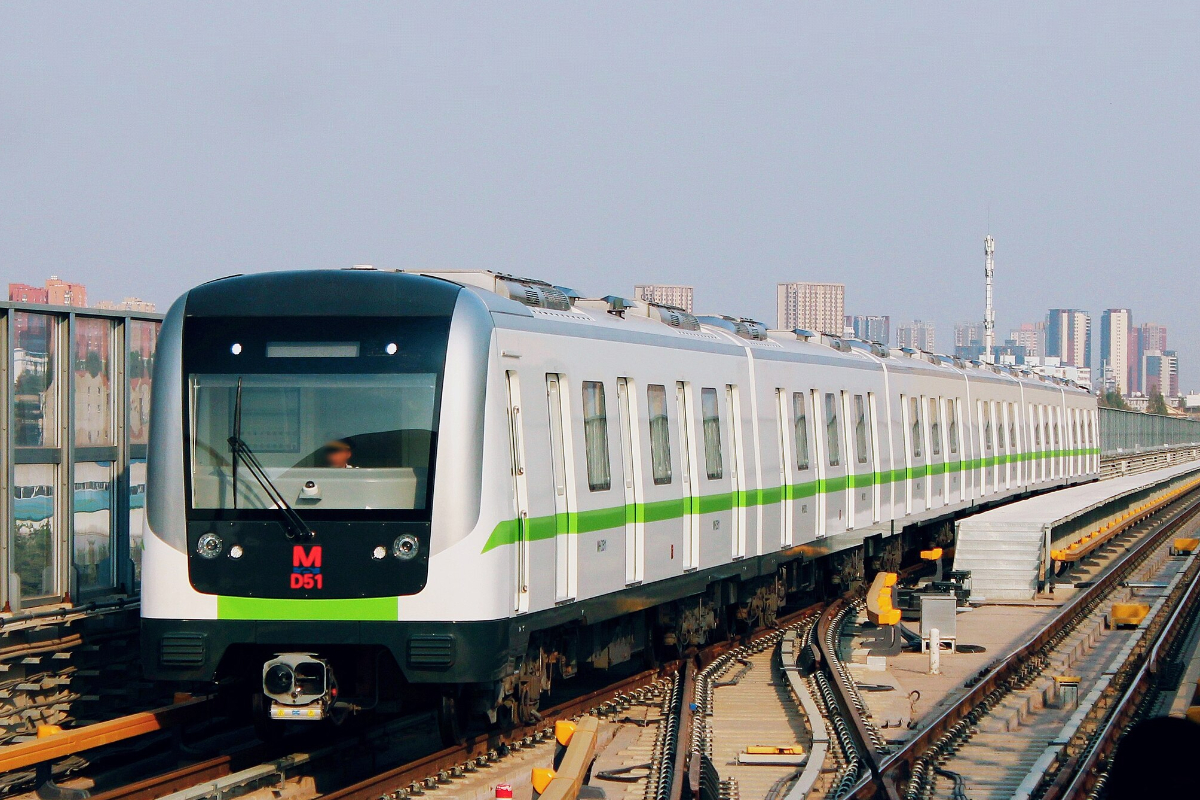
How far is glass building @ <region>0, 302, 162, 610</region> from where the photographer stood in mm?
10641

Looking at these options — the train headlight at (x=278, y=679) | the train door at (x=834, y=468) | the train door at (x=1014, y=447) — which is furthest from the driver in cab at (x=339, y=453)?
the train door at (x=1014, y=447)

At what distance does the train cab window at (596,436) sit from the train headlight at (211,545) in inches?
108

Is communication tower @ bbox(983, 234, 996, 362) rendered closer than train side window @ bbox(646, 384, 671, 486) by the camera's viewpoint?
No

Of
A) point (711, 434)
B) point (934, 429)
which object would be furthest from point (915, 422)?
point (711, 434)

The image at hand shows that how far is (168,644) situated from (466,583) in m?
1.76

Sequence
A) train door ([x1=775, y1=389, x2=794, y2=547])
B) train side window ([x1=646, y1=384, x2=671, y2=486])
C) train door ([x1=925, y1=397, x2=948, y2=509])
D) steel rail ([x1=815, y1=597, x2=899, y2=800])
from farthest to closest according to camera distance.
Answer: train door ([x1=925, y1=397, x2=948, y2=509]) < train door ([x1=775, y1=389, x2=794, y2=547]) < train side window ([x1=646, y1=384, x2=671, y2=486]) < steel rail ([x1=815, y1=597, x2=899, y2=800])

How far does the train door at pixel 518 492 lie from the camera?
9.70 m

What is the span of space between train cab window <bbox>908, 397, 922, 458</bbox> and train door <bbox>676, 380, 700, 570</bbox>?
9064 millimetres

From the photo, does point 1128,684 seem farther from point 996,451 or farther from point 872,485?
point 996,451

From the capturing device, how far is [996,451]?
27859 millimetres

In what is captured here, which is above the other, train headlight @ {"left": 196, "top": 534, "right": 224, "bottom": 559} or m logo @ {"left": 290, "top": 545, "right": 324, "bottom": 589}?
train headlight @ {"left": 196, "top": 534, "right": 224, "bottom": 559}

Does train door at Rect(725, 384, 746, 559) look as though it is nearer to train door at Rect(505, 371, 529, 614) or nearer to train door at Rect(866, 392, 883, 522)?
train door at Rect(505, 371, 529, 614)

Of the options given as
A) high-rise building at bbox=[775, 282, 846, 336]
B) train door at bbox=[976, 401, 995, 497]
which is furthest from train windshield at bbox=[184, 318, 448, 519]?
high-rise building at bbox=[775, 282, 846, 336]

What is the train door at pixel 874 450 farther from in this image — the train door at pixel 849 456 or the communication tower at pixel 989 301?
the communication tower at pixel 989 301
